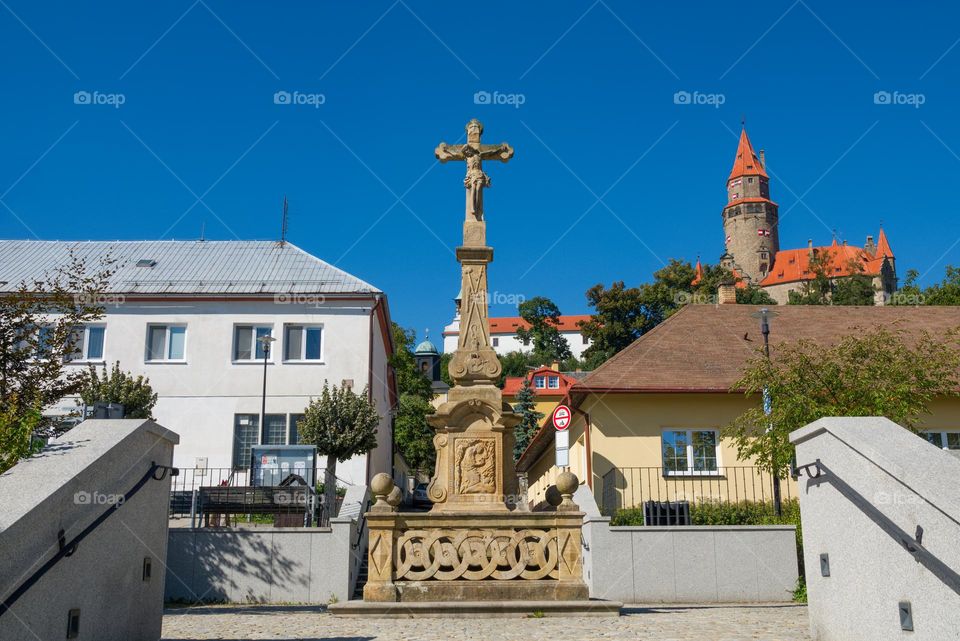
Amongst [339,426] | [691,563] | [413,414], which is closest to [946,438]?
[691,563]

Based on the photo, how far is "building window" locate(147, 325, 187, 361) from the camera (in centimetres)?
2941

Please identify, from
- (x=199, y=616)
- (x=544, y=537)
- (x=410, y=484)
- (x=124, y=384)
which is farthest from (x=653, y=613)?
(x=410, y=484)

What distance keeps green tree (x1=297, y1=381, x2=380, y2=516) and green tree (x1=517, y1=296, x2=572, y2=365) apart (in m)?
82.9

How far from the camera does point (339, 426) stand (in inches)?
981

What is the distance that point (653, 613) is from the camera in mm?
11320

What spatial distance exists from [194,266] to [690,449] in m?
19.6

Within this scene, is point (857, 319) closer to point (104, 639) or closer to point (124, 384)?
point (124, 384)

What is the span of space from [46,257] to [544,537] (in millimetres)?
28624

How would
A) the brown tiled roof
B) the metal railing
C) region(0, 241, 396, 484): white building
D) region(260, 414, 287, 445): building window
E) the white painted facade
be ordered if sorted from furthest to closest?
the white painted facade
region(0, 241, 396, 484): white building
region(260, 414, 287, 445): building window
the brown tiled roof
the metal railing

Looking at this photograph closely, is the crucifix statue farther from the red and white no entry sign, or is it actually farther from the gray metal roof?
the gray metal roof

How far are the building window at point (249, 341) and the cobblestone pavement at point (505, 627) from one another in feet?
60.0

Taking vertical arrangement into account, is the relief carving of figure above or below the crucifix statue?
below

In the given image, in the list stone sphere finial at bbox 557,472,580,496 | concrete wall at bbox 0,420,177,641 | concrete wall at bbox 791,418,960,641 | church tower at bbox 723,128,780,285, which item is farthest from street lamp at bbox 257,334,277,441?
church tower at bbox 723,128,780,285

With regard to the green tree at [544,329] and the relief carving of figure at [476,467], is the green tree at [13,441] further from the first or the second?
the green tree at [544,329]
